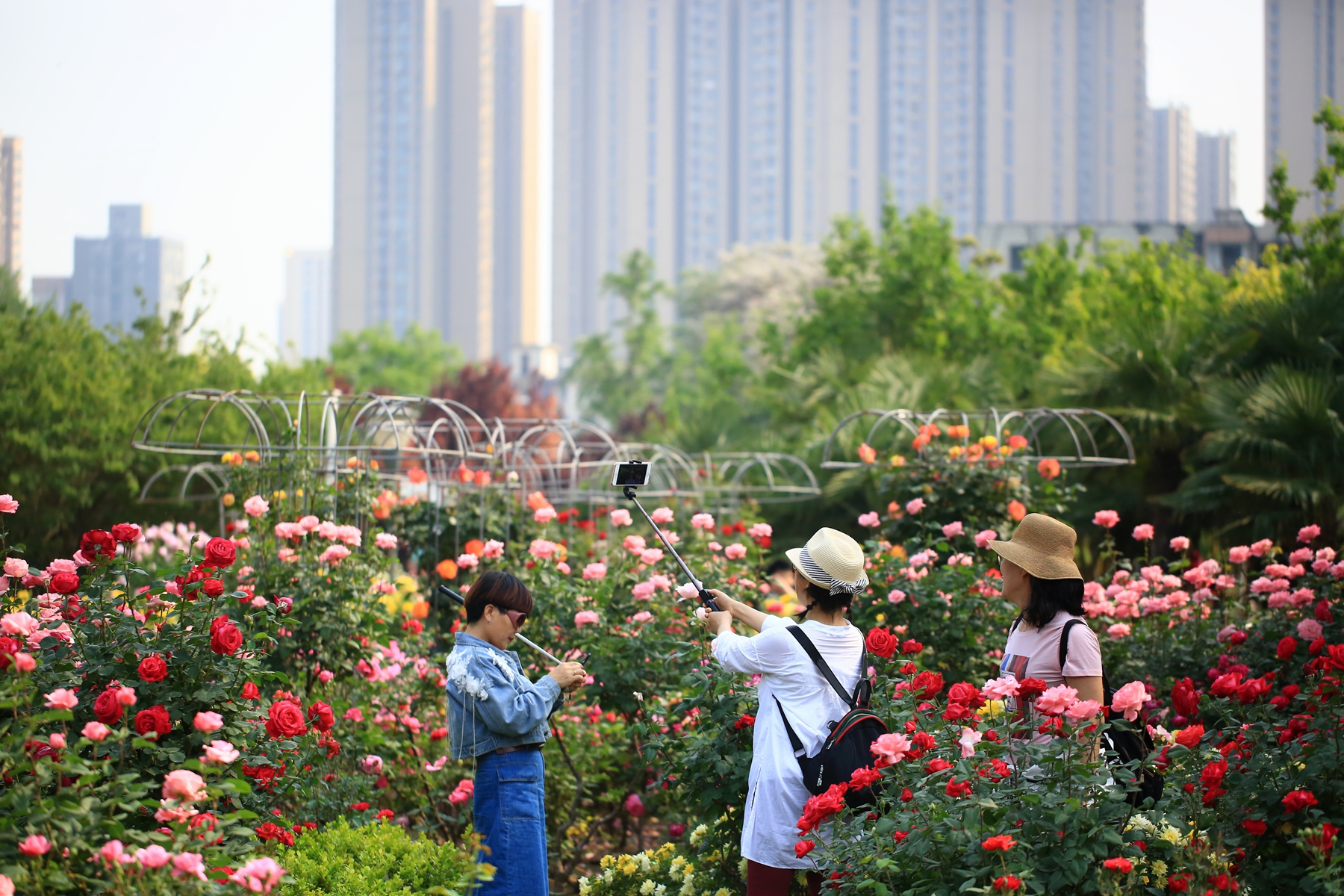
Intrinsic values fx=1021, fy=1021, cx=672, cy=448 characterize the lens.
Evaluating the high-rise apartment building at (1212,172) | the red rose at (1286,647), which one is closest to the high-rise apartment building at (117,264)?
the red rose at (1286,647)

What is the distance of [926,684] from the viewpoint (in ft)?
8.77

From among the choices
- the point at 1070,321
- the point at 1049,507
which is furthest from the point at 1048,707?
the point at 1070,321

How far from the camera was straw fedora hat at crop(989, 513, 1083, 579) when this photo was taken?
278cm

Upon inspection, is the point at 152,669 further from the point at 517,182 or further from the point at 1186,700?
the point at 517,182

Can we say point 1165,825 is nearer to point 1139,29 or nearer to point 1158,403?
point 1158,403

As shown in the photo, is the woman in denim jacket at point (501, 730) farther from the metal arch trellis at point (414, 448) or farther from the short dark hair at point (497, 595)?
the metal arch trellis at point (414, 448)

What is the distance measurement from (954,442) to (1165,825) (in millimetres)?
5724

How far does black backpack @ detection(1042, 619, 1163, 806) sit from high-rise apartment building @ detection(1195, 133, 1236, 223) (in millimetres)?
118636

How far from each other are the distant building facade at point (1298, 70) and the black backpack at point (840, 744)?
53075 mm

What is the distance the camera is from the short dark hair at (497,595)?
9.68 ft

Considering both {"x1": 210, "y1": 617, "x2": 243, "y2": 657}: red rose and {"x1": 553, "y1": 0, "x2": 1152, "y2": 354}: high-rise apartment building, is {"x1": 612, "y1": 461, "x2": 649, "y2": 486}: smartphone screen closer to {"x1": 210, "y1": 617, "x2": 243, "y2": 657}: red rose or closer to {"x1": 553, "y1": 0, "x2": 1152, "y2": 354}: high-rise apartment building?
{"x1": 210, "y1": 617, "x2": 243, "y2": 657}: red rose

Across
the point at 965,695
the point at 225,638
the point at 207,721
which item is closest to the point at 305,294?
the point at 225,638

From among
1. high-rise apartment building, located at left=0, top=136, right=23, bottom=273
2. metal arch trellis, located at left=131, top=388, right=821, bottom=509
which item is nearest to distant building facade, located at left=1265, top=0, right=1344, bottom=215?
metal arch trellis, located at left=131, top=388, right=821, bottom=509

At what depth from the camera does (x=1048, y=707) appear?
6.86 feet
